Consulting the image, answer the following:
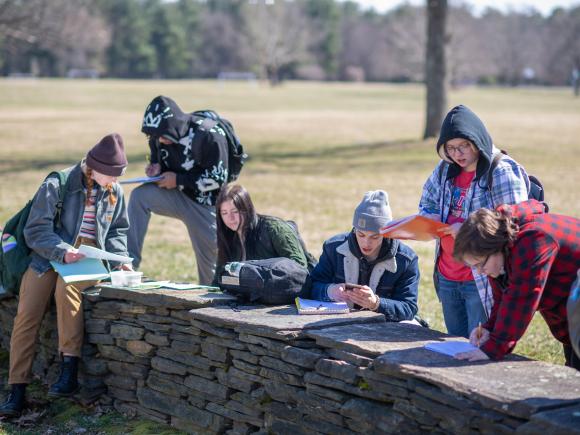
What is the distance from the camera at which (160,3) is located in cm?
10312

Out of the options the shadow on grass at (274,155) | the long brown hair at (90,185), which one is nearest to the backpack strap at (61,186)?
the long brown hair at (90,185)

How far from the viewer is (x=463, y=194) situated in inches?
202

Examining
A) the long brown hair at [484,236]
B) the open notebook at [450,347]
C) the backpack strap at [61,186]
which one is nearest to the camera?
the long brown hair at [484,236]

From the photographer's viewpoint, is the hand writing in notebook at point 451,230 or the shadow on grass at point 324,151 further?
the shadow on grass at point 324,151

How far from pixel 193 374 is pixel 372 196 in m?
1.53

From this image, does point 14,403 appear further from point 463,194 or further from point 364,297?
point 463,194

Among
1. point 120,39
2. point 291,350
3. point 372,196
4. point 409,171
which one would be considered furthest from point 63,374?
point 120,39

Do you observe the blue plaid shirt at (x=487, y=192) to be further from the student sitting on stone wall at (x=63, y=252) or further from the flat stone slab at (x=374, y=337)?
the student sitting on stone wall at (x=63, y=252)

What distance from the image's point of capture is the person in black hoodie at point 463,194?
491 cm

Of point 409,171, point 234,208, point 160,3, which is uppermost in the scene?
point 160,3

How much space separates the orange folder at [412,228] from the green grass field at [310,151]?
200cm

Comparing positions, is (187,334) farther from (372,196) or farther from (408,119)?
(408,119)

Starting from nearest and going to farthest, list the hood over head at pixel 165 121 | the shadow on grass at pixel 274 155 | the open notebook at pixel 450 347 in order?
1. the open notebook at pixel 450 347
2. the hood over head at pixel 165 121
3. the shadow on grass at pixel 274 155

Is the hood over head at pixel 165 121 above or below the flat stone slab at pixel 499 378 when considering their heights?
above
